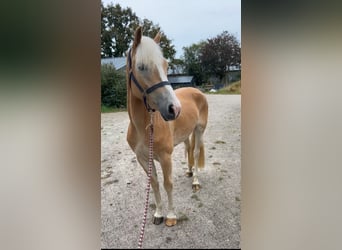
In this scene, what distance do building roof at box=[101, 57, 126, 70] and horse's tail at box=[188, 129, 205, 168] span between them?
0.36 meters

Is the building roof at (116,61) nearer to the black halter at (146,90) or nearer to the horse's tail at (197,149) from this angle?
the black halter at (146,90)

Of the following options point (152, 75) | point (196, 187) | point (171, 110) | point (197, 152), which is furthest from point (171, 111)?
point (196, 187)

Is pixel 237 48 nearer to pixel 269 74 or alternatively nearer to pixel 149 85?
pixel 269 74

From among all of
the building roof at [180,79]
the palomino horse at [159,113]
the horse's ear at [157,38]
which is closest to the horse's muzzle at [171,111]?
the palomino horse at [159,113]

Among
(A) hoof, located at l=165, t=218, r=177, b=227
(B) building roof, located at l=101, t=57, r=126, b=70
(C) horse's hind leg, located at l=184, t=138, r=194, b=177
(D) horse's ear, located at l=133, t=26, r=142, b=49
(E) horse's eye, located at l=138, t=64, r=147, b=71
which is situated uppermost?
(D) horse's ear, located at l=133, t=26, r=142, b=49

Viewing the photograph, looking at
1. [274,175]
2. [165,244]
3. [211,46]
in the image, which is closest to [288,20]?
[211,46]

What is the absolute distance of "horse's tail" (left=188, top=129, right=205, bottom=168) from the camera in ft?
2.73

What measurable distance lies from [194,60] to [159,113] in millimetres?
Result: 203

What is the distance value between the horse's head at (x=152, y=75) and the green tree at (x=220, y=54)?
0.14 metres

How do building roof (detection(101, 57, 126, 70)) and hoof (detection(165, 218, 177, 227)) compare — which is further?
hoof (detection(165, 218, 177, 227))

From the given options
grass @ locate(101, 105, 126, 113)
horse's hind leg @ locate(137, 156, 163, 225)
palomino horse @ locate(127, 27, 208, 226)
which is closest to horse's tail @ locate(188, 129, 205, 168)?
palomino horse @ locate(127, 27, 208, 226)

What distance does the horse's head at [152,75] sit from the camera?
0.68 metres

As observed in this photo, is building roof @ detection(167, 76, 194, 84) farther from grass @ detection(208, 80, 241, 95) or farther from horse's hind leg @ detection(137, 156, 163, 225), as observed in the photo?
horse's hind leg @ detection(137, 156, 163, 225)

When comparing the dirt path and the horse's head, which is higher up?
the horse's head
